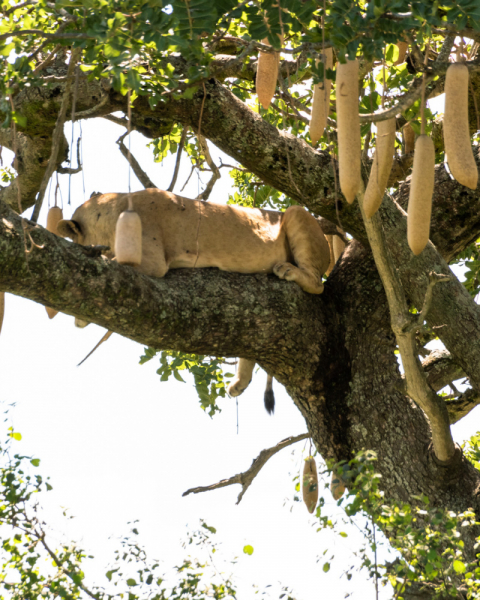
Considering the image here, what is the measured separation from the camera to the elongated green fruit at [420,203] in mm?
2232

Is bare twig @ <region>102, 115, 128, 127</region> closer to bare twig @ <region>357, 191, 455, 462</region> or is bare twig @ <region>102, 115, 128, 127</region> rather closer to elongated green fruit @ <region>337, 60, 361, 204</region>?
bare twig @ <region>357, 191, 455, 462</region>

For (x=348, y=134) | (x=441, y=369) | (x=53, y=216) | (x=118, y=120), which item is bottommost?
(x=441, y=369)

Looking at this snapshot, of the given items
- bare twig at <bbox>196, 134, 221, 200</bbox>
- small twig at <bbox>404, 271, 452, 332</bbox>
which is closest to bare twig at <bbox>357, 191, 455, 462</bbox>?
small twig at <bbox>404, 271, 452, 332</bbox>

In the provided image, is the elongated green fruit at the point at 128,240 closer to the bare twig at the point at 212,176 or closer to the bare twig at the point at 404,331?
the bare twig at the point at 404,331

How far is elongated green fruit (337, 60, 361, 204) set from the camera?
2203 mm

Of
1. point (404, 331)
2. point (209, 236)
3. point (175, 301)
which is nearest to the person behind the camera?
point (404, 331)

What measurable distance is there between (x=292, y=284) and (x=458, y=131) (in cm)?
287

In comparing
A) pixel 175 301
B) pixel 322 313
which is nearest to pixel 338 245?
pixel 322 313

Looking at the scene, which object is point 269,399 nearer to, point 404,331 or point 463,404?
point 463,404

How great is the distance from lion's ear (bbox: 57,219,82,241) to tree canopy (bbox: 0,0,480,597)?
406 millimetres

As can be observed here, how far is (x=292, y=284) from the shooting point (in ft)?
16.5

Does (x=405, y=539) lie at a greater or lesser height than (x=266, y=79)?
lesser

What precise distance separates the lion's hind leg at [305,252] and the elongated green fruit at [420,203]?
2788mm

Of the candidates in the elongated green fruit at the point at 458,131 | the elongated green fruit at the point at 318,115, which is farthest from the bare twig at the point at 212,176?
the elongated green fruit at the point at 458,131
